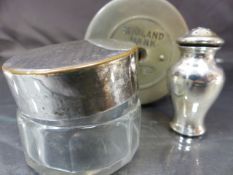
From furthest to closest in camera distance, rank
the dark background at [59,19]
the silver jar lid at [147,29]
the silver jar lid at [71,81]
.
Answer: the dark background at [59,19] < the silver jar lid at [147,29] < the silver jar lid at [71,81]

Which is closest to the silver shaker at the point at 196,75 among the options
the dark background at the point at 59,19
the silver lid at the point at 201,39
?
the silver lid at the point at 201,39

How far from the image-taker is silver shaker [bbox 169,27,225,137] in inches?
13.7

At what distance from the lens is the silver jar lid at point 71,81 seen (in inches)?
10.0

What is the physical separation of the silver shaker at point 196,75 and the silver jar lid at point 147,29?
0.08 meters

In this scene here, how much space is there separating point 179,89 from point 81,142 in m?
0.17

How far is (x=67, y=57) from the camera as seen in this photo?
29cm

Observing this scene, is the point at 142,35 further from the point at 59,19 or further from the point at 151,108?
the point at 59,19

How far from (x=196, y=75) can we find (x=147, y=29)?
0.13m

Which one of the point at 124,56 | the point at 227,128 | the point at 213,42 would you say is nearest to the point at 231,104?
the point at 227,128

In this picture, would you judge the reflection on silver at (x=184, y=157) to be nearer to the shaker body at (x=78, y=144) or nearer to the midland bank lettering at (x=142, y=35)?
the shaker body at (x=78, y=144)

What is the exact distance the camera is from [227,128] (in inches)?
16.7

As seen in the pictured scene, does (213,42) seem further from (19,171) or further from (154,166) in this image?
(19,171)

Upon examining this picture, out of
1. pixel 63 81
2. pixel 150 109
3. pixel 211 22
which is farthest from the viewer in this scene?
pixel 211 22

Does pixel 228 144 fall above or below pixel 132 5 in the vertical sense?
below
